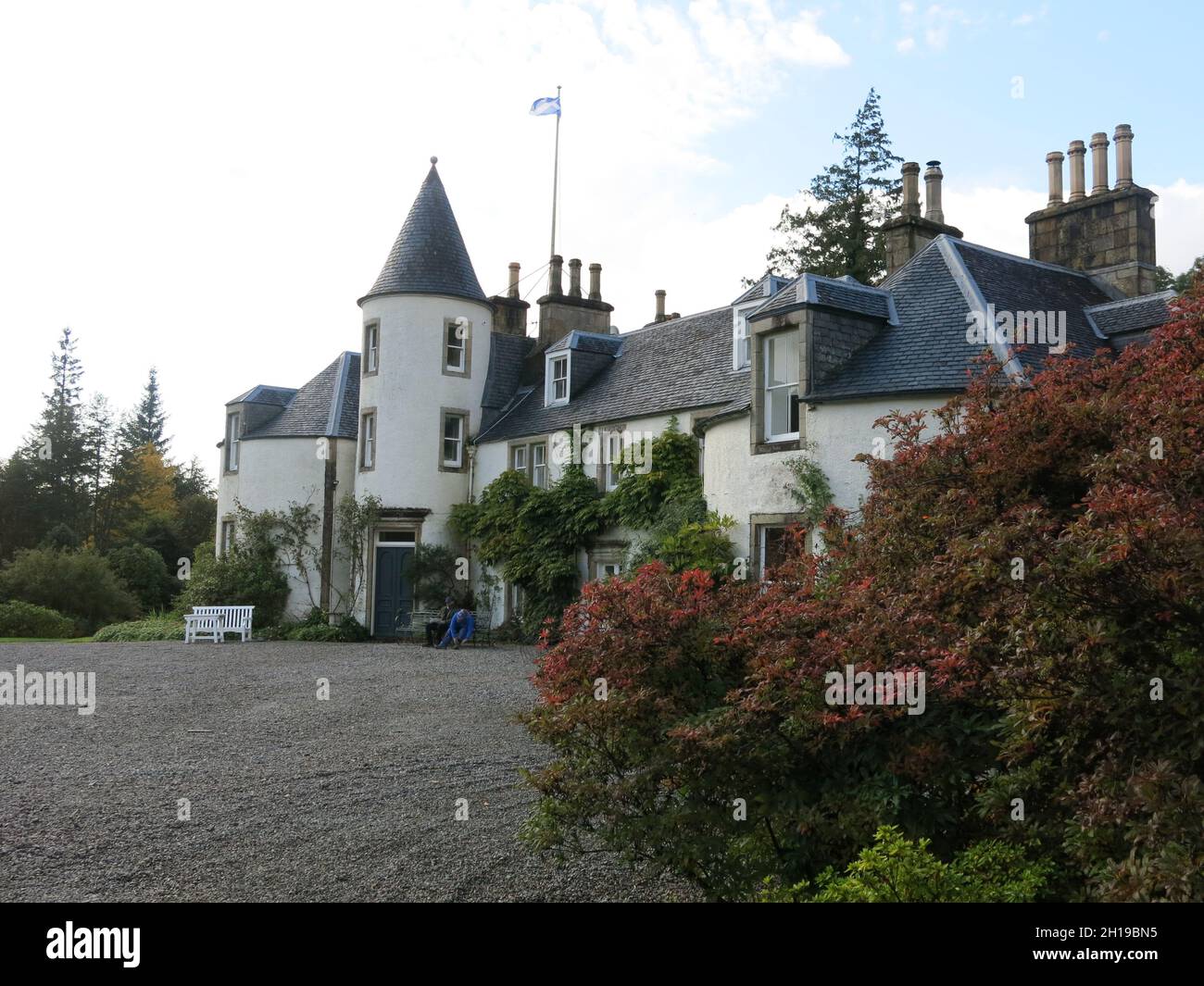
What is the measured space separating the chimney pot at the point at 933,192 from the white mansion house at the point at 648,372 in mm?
45

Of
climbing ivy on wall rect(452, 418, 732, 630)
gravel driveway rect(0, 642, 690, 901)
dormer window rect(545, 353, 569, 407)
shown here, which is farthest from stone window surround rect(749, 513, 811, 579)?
dormer window rect(545, 353, 569, 407)

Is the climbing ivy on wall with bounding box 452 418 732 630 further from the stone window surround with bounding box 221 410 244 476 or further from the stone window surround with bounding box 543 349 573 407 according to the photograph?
the stone window surround with bounding box 221 410 244 476

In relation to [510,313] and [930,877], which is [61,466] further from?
[930,877]

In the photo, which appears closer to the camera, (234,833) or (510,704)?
(234,833)

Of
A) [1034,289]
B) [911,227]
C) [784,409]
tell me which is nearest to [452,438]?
[784,409]

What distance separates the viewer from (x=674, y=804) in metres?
5.88

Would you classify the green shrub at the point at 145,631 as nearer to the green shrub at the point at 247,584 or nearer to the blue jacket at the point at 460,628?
the green shrub at the point at 247,584

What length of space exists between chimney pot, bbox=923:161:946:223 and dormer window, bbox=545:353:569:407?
372 inches

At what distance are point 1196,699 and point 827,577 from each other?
2.68m

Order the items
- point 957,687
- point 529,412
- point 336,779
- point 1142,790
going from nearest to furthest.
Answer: point 1142,790
point 957,687
point 336,779
point 529,412

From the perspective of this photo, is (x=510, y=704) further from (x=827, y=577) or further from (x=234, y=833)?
(x=827, y=577)

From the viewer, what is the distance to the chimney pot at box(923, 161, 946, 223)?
21.8m
